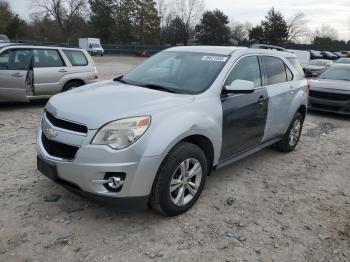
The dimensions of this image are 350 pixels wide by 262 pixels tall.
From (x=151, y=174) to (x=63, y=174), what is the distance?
83cm

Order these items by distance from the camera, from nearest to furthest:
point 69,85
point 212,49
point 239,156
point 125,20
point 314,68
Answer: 1. point 239,156
2. point 212,49
3. point 69,85
4. point 314,68
5. point 125,20

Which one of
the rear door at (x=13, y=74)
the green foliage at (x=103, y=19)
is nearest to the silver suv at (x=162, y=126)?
the rear door at (x=13, y=74)

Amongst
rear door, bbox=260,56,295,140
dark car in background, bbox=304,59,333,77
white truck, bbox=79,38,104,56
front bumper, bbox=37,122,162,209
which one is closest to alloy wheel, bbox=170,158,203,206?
front bumper, bbox=37,122,162,209

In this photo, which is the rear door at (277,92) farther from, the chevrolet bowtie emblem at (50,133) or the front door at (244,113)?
the chevrolet bowtie emblem at (50,133)

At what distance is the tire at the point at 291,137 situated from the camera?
20.4 ft

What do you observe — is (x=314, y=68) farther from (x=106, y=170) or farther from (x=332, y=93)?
(x=106, y=170)

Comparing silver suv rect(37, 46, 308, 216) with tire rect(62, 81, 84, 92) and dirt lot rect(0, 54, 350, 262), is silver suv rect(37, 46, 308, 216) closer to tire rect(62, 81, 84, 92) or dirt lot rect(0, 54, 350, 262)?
dirt lot rect(0, 54, 350, 262)

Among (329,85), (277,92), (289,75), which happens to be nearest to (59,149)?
(277,92)

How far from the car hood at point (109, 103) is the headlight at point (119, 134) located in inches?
2.3

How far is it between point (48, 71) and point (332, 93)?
7518 mm

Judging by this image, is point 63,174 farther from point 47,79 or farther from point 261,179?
point 47,79

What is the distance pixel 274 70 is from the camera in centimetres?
562

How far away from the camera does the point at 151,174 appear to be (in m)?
3.45

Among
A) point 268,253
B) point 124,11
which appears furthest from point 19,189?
point 124,11
